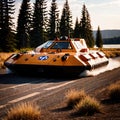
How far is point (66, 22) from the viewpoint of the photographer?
8581cm

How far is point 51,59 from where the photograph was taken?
1636cm

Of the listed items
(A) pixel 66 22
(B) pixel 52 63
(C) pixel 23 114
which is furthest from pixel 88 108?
(A) pixel 66 22

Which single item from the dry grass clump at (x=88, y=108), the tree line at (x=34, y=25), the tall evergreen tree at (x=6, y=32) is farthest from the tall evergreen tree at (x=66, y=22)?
the dry grass clump at (x=88, y=108)

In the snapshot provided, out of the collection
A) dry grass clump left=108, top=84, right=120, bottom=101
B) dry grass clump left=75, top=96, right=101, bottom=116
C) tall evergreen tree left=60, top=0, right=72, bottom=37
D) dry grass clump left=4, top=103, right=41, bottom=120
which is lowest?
tall evergreen tree left=60, top=0, right=72, bottom=37

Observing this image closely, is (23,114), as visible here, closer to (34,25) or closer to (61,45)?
(61,45)

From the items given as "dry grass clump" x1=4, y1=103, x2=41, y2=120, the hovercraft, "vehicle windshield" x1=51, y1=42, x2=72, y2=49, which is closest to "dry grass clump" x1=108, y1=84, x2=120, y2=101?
"dry grass clump" x1=4, y1=103, x2=41, y2=120

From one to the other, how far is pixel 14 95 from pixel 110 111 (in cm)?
365

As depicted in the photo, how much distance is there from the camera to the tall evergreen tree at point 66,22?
84.4m

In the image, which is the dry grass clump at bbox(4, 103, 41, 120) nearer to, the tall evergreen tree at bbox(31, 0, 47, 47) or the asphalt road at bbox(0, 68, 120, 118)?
the asphalt road at bbox(0, 68, 120, 118)

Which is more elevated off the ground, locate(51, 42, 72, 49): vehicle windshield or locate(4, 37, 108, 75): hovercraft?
locate(51, 42, 72, 49): vehicle windshield

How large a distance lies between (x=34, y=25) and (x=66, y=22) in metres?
14.8

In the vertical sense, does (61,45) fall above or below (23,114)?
below

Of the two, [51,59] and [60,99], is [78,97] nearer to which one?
[60,99]

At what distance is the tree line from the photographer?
2205 inches
